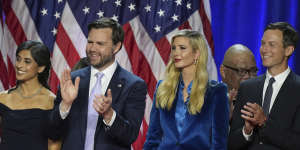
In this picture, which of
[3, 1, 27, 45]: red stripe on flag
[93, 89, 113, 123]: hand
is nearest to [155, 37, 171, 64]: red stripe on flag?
[3, 1, 27, 45]: red stripe on flag

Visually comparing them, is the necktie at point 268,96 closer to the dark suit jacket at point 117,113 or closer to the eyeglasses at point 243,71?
the dark suit jacket at point 117,113

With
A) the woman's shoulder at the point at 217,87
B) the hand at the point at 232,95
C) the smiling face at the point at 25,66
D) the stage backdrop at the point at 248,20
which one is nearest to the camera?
the woman's shoulder at the point at 217,87

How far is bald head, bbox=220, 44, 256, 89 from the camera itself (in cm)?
392

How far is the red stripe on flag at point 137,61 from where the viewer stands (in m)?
5.16

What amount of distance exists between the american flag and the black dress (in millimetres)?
2200

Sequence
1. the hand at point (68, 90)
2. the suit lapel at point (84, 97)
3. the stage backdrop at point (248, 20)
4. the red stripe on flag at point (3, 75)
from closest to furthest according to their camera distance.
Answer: the hand at point (68, 90), the suit lapel at point (84, 97), the stage backdrop at point (248, 20), the red stripe on flag at point (3, 75)

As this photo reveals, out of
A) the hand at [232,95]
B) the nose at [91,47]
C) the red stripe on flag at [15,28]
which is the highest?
the red stripe on flag at [15,28]

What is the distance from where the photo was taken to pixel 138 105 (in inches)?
107

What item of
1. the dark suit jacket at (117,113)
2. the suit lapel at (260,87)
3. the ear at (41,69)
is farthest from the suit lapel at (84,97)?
the suit lapel at (260,87)

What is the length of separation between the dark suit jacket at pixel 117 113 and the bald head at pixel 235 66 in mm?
1374

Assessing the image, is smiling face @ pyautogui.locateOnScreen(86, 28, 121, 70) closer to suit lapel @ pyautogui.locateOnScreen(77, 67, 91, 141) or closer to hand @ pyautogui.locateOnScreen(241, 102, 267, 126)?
suit lapel @ pyautogui.locateOnScreen(77, 67, 91, 141)

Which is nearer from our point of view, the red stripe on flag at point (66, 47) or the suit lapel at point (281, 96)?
the suit lapel at point (281, 96)

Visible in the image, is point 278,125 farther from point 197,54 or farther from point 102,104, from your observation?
point 102,104

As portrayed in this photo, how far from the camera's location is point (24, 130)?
2.93m
